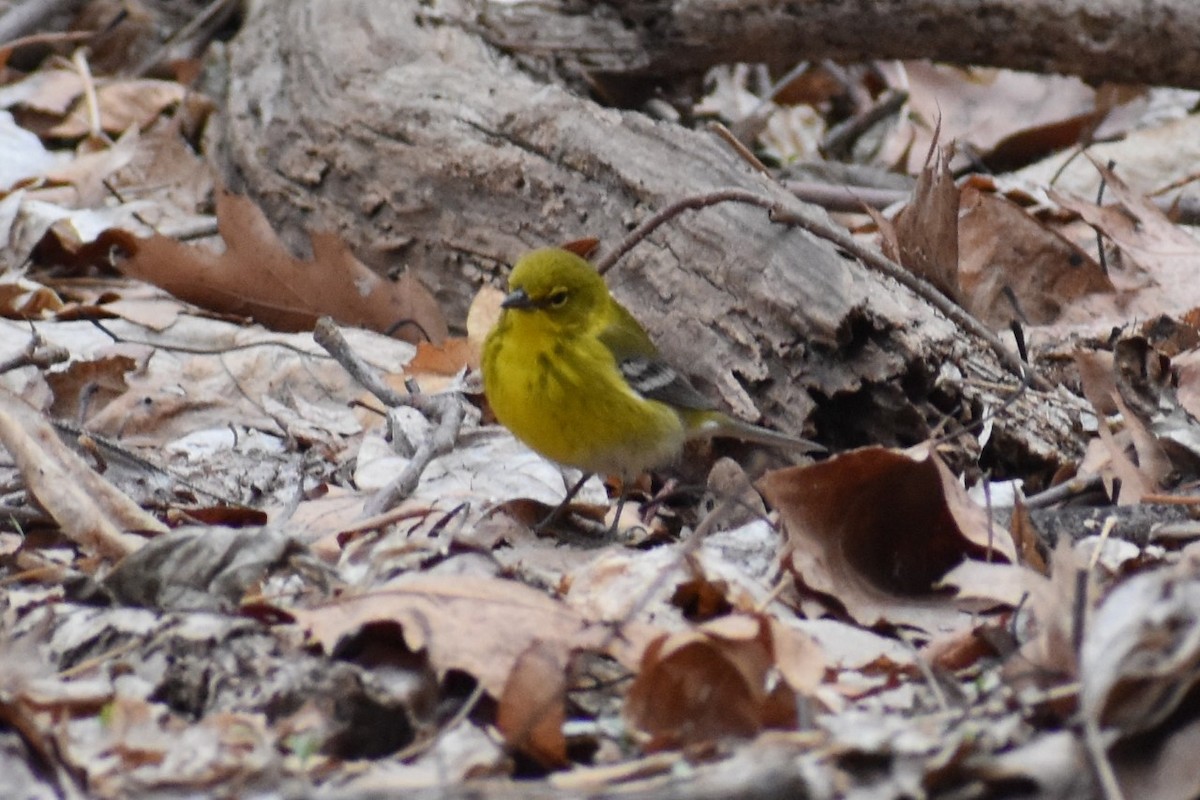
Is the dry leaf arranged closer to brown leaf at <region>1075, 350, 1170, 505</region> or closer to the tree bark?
brown leaf at <region>1075, 350, 1170, 505</region>

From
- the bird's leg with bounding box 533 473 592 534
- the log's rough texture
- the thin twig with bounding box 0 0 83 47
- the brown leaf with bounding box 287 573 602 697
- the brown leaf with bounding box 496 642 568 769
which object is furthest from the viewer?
the thin twig with bounding box 0 0 83 47

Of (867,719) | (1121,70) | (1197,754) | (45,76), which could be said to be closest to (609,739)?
(867,719)

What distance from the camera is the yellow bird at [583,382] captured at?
4891 millimetres

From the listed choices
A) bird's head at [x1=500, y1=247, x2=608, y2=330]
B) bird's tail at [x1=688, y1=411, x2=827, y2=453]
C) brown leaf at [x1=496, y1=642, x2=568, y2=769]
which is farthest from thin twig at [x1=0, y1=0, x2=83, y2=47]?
brown leaf at [x1=496, y1=642, x2=568, y2=769]

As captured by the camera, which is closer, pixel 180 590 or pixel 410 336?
pixel 180 590

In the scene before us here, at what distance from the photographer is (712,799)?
2.16 meters

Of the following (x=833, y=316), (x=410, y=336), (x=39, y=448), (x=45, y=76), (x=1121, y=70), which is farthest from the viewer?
(x=45, y=76)

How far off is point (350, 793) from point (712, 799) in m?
0.55

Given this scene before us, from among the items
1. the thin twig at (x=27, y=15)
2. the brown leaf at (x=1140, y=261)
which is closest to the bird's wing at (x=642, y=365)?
the brown leaf at (x=1140, y=261)

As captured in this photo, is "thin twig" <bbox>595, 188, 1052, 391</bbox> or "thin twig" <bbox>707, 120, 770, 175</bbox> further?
"thin twig" <bbox>707, 120, 770, 175</bbox>

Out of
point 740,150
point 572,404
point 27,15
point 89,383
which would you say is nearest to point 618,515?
point 572,404

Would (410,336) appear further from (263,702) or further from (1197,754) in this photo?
(1197,754)

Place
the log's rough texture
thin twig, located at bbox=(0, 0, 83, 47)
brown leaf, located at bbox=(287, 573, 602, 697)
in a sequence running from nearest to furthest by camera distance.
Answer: brown leaf, located at bbox=(287, 573, 602, 697)
the log's rough texture
thin twig, located at bbox=(0, 0, 83, 47)

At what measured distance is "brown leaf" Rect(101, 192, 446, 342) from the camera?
5.95 meters
